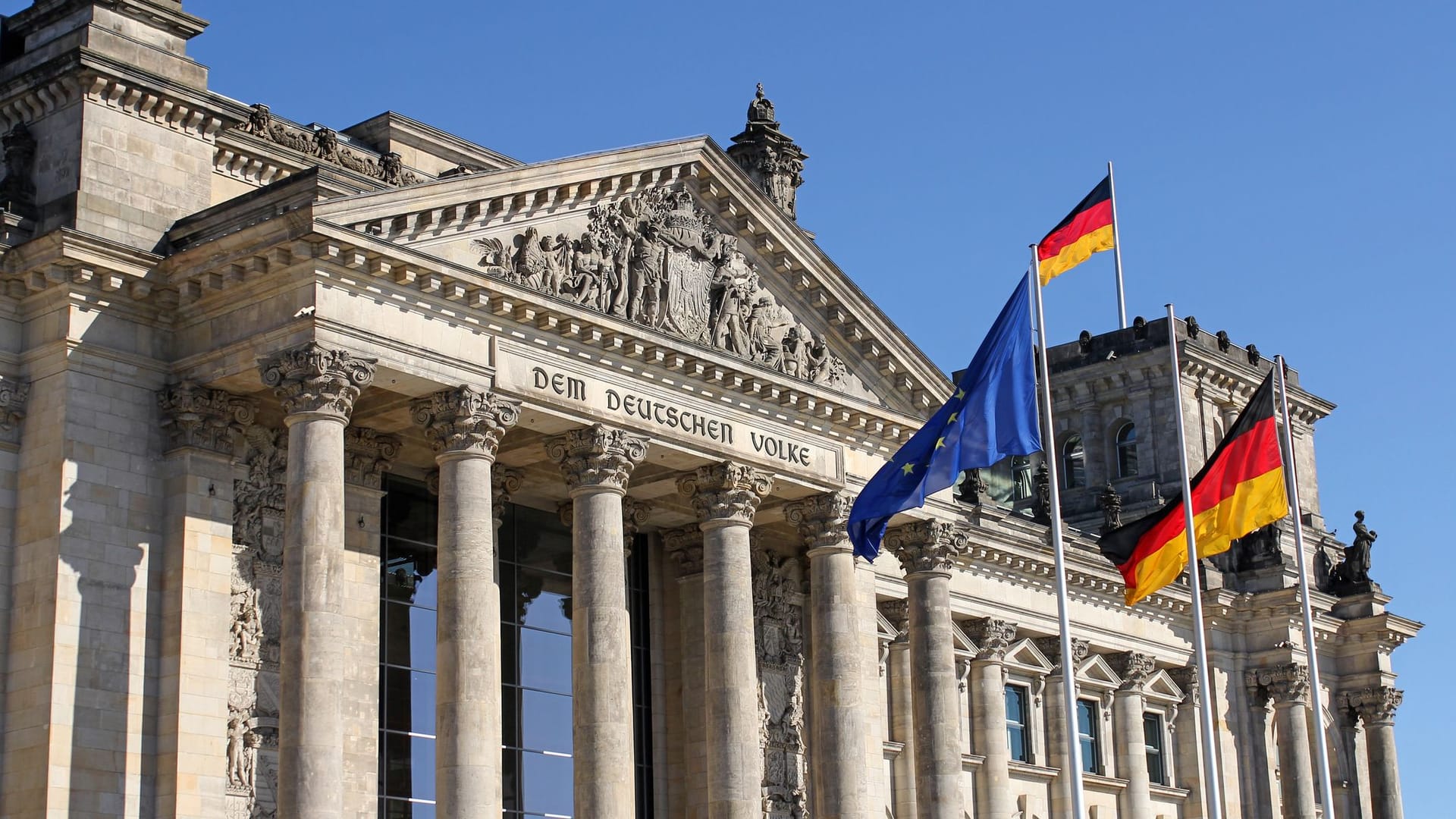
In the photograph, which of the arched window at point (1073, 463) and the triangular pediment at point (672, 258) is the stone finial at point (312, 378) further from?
the arched window at point (1073, 463)

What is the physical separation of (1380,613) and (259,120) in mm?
37560

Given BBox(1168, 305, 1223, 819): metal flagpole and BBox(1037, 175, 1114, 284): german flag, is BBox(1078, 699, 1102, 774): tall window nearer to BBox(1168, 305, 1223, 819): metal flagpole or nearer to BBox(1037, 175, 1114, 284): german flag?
BBox(1168, 305, 1223, 819): metal flagpole

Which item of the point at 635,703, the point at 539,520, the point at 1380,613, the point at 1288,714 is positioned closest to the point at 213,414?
the point at 539,520

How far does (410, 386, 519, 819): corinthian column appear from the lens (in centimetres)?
3397

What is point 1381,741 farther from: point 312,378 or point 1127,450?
point 312,378

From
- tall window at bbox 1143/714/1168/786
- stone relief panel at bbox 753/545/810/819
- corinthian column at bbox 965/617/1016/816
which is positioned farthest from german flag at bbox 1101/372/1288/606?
tall window at bbox 1143/714/1168/786

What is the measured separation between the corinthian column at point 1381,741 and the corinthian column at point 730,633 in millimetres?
28270

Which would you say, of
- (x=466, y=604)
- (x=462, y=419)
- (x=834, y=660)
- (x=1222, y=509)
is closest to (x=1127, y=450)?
(x=834, y=660)

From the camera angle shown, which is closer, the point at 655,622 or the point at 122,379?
the point at 122,379

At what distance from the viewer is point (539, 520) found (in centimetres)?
4244

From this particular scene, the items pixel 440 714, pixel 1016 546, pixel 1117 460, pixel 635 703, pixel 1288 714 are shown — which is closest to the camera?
pixel 440 714

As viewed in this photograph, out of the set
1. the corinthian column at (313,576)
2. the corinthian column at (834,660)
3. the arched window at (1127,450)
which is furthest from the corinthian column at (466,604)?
the arched window at (1127,450)

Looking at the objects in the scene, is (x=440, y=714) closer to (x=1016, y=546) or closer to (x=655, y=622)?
(x=655, y=622)

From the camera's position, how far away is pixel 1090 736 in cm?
5716
